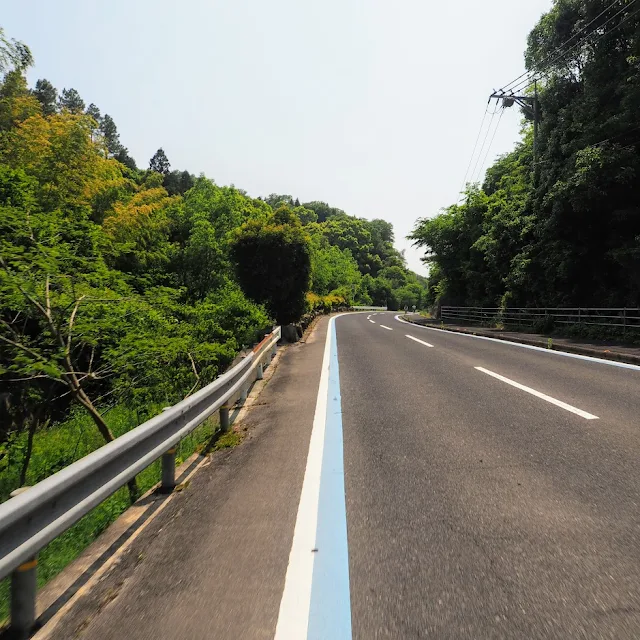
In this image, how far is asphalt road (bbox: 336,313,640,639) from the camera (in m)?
2.05

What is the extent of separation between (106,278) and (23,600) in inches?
190

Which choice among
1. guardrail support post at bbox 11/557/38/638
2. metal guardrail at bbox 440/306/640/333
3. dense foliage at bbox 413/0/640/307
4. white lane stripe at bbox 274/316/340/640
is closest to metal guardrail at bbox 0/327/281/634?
guardrail support post at bbox 11/557/38/638

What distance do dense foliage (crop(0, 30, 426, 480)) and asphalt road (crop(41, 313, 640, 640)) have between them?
7.47ft

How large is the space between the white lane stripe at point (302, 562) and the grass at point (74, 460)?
1.39 meters

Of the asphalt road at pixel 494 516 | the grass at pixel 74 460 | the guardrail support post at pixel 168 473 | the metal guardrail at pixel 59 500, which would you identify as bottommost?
the grass at pixel 74 460

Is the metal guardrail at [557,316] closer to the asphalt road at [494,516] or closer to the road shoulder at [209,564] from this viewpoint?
the asphalt road at [494,516]

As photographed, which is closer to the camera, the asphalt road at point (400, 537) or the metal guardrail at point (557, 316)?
the asphalt road at point (400, 537)

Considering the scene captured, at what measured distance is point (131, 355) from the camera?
562cm

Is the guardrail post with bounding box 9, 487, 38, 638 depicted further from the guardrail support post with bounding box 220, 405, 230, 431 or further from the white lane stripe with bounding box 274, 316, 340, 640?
the guardrail support post with bounding box 220, 405, 230, 431

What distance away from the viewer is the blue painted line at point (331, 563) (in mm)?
2041

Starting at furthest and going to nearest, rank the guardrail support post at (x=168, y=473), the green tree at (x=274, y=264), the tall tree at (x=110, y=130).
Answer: the tall tree at (x=110, y=130) → the green tree at (x=274, y=264) → the guardrail support post at (x=168, y=473)

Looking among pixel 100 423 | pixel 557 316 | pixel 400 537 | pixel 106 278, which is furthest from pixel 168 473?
pixel 557 316

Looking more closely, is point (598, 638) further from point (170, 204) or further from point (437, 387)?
point (170, 204)

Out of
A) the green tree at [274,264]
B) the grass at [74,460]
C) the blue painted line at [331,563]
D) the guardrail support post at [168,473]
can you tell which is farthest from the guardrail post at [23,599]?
the green tree at [274,264]
